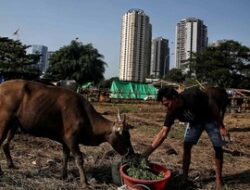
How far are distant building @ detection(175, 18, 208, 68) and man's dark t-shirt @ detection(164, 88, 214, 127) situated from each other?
309ft

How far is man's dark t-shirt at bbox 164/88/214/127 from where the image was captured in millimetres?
6961

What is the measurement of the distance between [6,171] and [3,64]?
36.5 m

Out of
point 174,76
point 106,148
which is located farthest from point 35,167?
point 174,76

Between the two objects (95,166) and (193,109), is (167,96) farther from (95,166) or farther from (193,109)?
(95,166)

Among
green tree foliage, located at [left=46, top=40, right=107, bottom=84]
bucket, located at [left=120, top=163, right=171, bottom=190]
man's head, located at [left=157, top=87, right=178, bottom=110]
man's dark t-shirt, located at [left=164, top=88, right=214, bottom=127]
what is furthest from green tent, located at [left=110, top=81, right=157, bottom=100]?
bucket, located at [left=120, top=163, right=171, bottom=190]

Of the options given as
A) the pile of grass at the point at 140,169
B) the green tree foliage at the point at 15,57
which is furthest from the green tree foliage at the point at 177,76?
the pile of grass at the point at 140,169

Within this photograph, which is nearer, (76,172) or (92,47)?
(76,172)

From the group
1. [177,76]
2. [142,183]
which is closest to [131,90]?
[177,76]

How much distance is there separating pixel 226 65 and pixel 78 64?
18416 mm

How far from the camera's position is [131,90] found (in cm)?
4544

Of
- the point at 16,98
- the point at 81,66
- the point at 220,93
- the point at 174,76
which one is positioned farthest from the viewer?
the point at 174,76

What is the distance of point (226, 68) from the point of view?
55844mm

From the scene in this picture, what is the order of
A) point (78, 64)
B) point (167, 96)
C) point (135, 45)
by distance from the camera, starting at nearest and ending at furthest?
point (167, 96) → point (78, 64) → point (135, 45)

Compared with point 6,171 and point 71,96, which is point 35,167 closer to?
point 6,171
